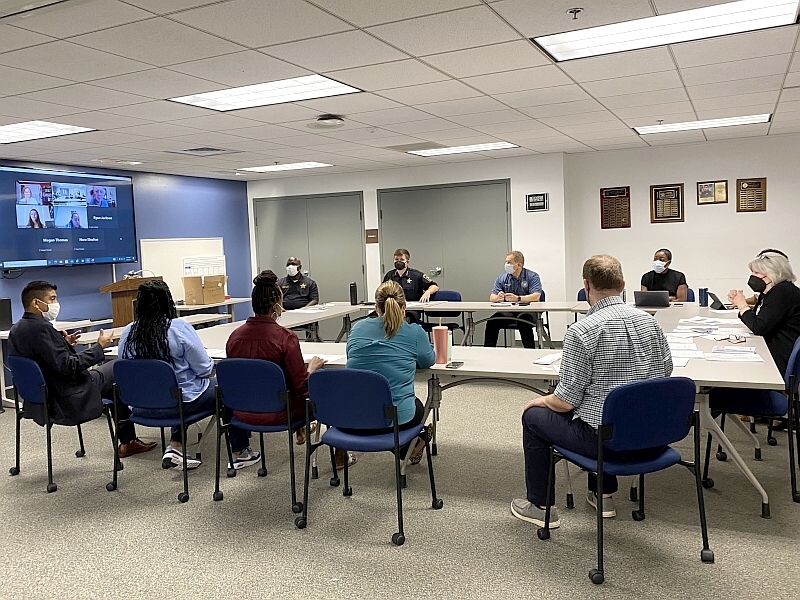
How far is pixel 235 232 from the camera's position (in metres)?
9.84

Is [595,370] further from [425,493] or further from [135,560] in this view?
[135,560]

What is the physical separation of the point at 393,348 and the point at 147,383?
143 centimetres

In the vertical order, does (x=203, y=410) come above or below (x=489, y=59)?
below

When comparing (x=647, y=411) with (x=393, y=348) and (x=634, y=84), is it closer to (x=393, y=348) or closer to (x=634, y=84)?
(x=393, y=348)

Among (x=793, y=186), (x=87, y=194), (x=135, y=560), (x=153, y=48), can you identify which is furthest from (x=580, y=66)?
(x=87, y=194)

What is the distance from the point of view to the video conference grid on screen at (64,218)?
22.0 ft

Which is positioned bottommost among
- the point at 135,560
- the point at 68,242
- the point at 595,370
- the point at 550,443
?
the point at 135,560

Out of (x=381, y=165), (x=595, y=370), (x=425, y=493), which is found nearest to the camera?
(x=595, y=370)

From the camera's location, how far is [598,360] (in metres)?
2.70

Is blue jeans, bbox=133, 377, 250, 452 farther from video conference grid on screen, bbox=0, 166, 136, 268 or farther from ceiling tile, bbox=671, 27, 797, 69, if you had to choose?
video conference grid on screen, bbox=0, 166, 136, 268

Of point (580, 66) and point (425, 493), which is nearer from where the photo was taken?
point (425, 493)

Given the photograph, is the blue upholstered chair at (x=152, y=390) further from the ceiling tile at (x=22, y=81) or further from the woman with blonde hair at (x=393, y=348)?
the ceiling tile at (x=22, y=81)

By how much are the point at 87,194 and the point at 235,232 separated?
2.65 meters

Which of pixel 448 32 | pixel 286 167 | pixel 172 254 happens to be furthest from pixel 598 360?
pixel 172 254
